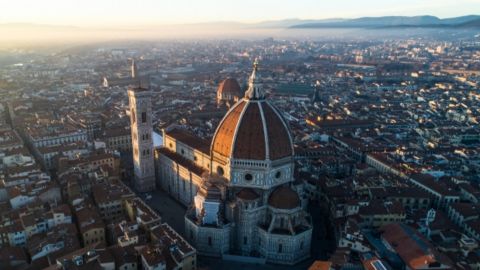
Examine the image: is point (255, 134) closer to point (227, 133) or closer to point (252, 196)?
point (227, 133)

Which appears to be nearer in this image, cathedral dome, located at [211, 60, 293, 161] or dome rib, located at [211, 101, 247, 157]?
cathedral dome, located at [211, 60, 293, 161]

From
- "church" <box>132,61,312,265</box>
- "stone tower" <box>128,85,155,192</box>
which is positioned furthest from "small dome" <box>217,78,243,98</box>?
"church" <box>132,61,312,265</box>

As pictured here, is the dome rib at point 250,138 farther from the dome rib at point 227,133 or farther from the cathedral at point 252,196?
the dome rib at point 227,133

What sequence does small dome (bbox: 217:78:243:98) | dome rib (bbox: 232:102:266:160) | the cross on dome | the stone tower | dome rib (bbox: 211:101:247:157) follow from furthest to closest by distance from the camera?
small dome (bbox: 217:78:243:98)
the stone tower
the cross on dome
dome rib (bbox: 211:101:247:157)
dome rib (bbox: 232:102:266:160)

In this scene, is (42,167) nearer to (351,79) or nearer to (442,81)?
(351,79)

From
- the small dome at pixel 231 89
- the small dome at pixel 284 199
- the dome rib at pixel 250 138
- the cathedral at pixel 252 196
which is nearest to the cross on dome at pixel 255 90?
the cathedral at pixel 252 196

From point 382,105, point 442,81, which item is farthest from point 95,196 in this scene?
point 442,81

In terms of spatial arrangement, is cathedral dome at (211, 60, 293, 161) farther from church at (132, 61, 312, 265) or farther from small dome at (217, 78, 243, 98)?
small dome at (217, 78, 243, 98)
